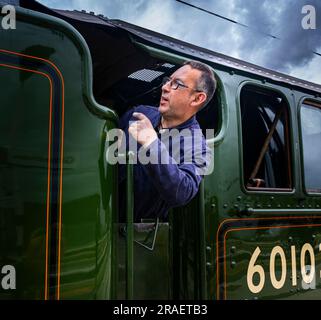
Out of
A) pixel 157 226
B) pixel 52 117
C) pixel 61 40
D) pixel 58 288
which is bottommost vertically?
pixel 58 288

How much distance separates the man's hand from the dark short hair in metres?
0.47

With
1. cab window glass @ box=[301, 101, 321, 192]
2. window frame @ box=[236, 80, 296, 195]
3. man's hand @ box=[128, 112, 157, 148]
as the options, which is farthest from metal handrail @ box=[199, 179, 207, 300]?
cab window glass @ box=[301, 101, 321, 192]

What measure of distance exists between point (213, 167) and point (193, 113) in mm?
373

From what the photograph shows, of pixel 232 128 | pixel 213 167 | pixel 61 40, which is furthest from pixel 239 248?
pixel 61 40

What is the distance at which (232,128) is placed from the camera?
3.02m

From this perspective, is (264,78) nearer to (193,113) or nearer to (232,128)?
(232,128)

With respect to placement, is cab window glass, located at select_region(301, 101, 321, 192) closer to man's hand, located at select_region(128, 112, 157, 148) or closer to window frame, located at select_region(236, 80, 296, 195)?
window frame, located at select_region(236, 80, 296, 195)

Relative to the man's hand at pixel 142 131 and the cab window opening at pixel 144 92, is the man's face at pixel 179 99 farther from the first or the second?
the cab window opening at pixel 144 92

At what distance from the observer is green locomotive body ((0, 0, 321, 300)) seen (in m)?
2.05

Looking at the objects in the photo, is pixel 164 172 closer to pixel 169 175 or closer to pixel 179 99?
pixel 169 175

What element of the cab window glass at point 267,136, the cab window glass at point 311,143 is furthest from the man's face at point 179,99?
the cab window glass at point 311,143

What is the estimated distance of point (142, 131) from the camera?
2418 mm

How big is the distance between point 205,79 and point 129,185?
0.90m

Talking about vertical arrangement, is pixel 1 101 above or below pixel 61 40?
below
